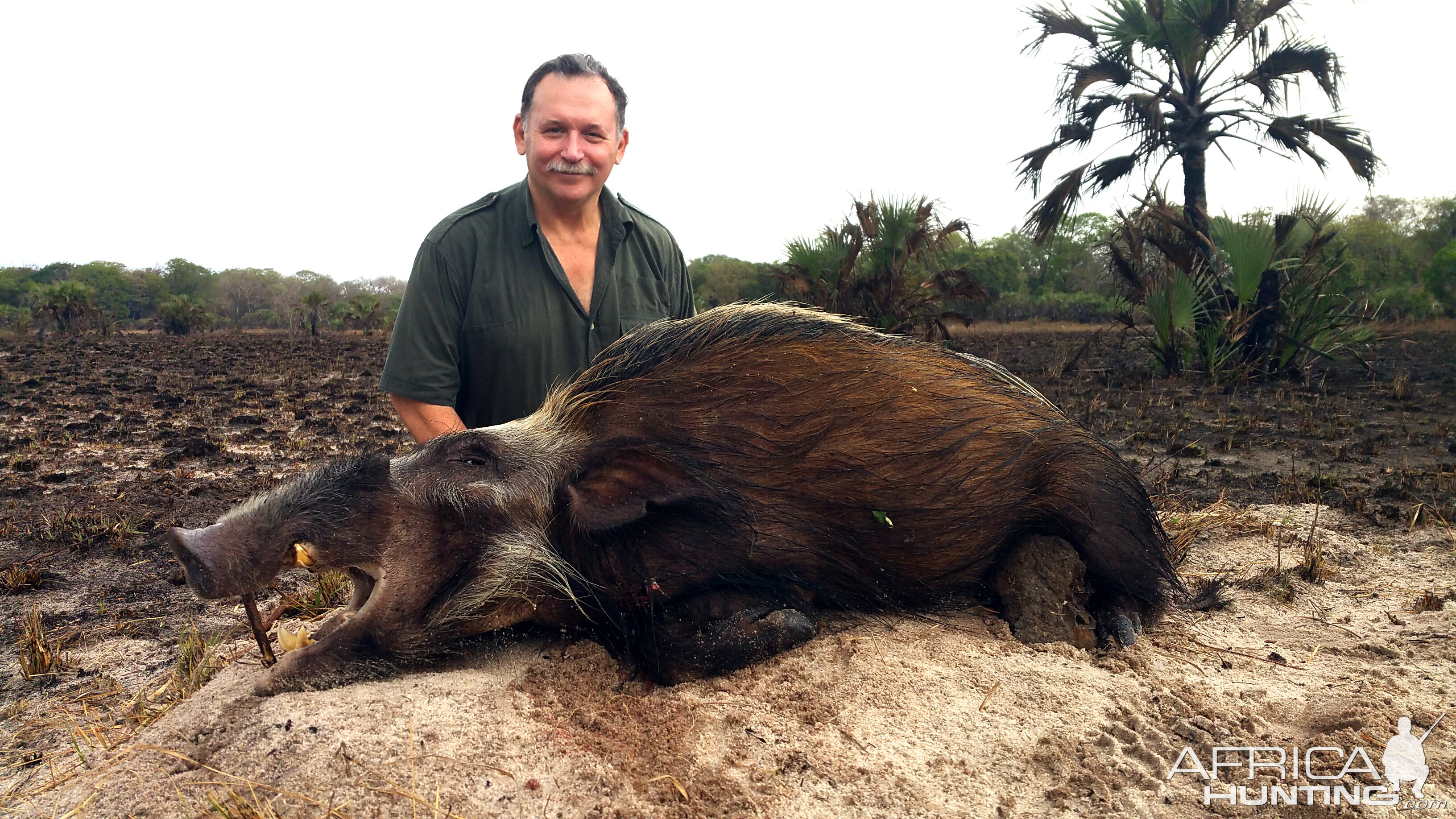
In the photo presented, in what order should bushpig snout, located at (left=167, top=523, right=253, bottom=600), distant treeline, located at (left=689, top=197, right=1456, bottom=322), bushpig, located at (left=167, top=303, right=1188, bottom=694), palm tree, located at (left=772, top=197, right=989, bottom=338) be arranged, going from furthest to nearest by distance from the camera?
distant treeline, located at (left=689, top=197, right=1456, bottom=322) → palm tree, located at (left=772, top=197, right=989, bottom=338) → bushpig, located at (left=167, top=303, right=1188, bottom=694) → bushpig snout, located at (left=167, top=523, right=253, bottom=600)

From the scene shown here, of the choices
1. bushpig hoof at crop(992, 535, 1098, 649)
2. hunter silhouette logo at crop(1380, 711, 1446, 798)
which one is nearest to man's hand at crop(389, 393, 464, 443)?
bushpig hoof at crop(992, 535, 1098, 649)

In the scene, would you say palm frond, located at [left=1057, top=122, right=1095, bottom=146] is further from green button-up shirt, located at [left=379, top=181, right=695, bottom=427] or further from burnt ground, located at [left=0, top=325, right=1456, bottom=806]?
green button-up shirt, located at [left=379, top=181, right=695, bottom=427]

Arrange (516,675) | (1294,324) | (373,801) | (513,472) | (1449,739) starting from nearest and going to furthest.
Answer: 1. (373,801)
2. (1449,739)
3. (516,675)
4. (513,472)
5. (1294,324)

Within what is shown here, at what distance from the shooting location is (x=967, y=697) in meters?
2.46

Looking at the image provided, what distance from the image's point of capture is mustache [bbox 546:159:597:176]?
11.9ft

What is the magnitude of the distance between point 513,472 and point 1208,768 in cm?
214

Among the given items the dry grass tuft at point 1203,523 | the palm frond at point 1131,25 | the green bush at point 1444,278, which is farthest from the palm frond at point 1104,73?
the green bush at point 1444,278

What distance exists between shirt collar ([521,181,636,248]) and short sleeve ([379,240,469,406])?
38 cm

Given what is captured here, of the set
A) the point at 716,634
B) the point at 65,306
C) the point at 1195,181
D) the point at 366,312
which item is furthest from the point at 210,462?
the point at 366,312

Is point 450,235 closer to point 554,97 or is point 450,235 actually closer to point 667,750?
point 554,97

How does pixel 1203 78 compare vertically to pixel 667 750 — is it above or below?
above

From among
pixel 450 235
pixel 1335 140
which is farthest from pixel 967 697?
pixel 1335 140

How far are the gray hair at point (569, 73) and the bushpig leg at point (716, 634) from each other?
2.31m

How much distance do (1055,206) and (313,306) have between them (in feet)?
94.4
